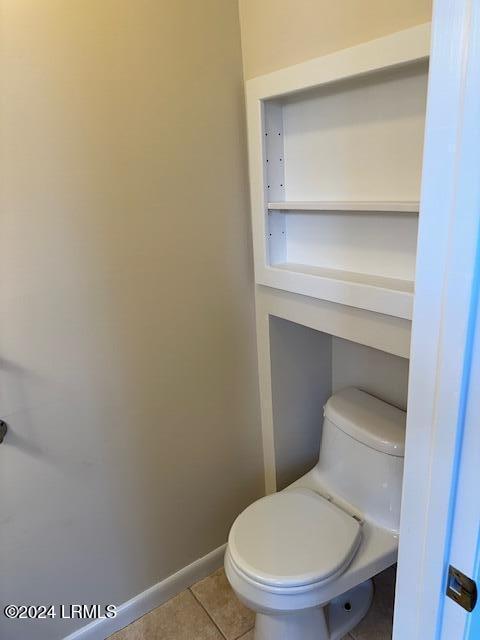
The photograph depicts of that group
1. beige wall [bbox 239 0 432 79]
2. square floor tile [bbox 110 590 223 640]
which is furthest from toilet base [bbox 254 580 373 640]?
beige wall [bbox 239 0 432 79]

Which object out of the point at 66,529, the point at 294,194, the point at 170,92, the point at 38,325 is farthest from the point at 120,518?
the point at 170,92

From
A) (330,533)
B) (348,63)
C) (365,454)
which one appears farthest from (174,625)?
(348,63)

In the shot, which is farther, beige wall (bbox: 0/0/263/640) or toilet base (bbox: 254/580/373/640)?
toilet base (bbox: 254/580/373/640)

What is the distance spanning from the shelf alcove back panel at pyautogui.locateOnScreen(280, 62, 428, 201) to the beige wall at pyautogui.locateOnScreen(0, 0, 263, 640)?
0.21 metres

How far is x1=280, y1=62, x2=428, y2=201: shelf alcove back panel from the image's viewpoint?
3.86ft

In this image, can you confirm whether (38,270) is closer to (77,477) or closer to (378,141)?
(77,477)

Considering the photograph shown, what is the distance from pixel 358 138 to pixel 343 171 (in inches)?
4.2

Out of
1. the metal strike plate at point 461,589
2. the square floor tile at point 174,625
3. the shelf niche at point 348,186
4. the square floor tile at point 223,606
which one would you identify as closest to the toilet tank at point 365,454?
the shelf niche at point 348,186

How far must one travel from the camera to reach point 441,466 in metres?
0.61

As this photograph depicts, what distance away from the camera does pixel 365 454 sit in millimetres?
1521

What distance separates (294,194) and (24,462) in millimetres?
1231

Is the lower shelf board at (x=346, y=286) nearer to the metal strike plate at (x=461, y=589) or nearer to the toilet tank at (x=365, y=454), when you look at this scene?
the toilet tank at (x=365, y=454)

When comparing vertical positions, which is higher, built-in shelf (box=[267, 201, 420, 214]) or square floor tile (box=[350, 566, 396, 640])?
built-in shelf (box=[267, 201, 420, 214])

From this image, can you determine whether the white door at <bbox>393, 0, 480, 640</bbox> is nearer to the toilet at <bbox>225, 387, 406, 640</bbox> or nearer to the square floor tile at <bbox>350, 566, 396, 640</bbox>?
the toilet at <bbox>225, 387, 406, 640</bbox>
